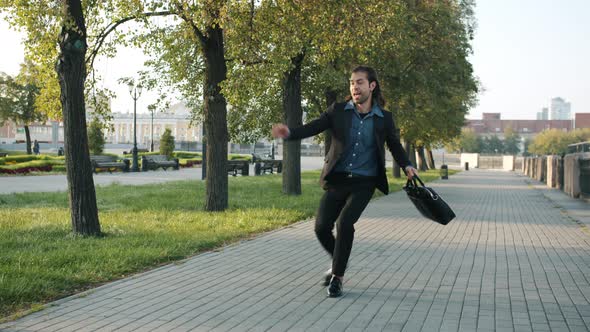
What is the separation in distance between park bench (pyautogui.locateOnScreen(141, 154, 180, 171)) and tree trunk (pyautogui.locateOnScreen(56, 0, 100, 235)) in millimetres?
26810

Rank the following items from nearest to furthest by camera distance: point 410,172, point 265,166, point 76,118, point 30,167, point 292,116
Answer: point 410,172, point 76,118, point 292,116, point 30,167, point 265,166

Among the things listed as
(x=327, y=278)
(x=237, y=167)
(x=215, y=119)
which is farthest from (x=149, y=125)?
(x=327, y=278)

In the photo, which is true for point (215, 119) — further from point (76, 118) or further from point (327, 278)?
point (327, 278)

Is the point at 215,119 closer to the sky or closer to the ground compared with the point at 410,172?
closer to the sky

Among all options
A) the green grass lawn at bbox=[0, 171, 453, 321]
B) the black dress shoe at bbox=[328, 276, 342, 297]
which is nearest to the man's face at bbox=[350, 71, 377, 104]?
the black dress shoe at bbox=[328, 276, 342, 297]

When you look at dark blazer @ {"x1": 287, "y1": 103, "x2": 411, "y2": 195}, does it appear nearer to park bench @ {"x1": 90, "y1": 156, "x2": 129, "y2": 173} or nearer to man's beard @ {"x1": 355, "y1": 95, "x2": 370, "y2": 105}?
man's beard @ {"x1": 355, "y1": 95, "x2": 370, "y2": 105}

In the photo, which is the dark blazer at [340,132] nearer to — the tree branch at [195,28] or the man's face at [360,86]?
the man's face at [360,86]

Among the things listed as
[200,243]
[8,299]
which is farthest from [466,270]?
[8,299]

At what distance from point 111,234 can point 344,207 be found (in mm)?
4856

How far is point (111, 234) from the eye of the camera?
9820 mm

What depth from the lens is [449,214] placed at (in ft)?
19.4

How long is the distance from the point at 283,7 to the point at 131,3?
302cm

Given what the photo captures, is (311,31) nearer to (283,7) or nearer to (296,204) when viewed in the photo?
(283,7)

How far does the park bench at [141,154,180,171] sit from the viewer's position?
3612 centimetres
